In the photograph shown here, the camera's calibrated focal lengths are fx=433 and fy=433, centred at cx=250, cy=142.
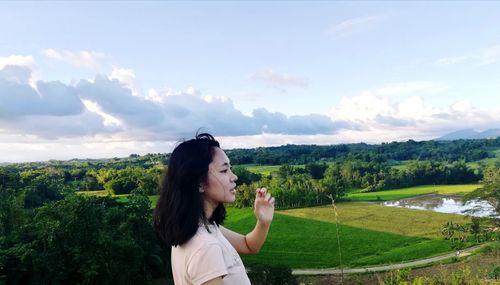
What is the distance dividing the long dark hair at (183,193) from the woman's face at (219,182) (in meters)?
0.03

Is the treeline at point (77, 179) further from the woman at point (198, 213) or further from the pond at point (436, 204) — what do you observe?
the woman at point (198, 213)

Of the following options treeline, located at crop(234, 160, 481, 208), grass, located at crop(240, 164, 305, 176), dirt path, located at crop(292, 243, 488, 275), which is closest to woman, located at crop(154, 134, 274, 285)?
dirt path, located at crop(292, 243, 488, 275)

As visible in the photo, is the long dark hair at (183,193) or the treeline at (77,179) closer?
the long dark hair at (183,193)

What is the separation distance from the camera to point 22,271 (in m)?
17.3

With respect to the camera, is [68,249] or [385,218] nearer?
[68,249]

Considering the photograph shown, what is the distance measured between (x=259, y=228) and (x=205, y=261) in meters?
0.70

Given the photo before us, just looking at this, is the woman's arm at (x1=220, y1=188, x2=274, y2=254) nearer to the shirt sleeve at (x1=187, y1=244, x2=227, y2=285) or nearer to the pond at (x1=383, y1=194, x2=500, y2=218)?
the shirt sleeve at (x1=187, y1=244, x2=227, y2=285)

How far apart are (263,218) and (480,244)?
38090mm

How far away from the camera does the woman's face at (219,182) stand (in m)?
2.03

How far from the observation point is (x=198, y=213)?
1916 millimetres

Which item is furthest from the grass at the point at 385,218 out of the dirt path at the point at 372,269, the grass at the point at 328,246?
the dirt path at the point at 372,269

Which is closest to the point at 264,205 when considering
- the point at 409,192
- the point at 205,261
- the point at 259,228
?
the point at 259,228

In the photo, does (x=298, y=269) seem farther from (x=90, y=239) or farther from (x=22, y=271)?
(x=22, y=271)

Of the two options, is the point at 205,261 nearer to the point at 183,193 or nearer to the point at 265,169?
the point at 183,193
